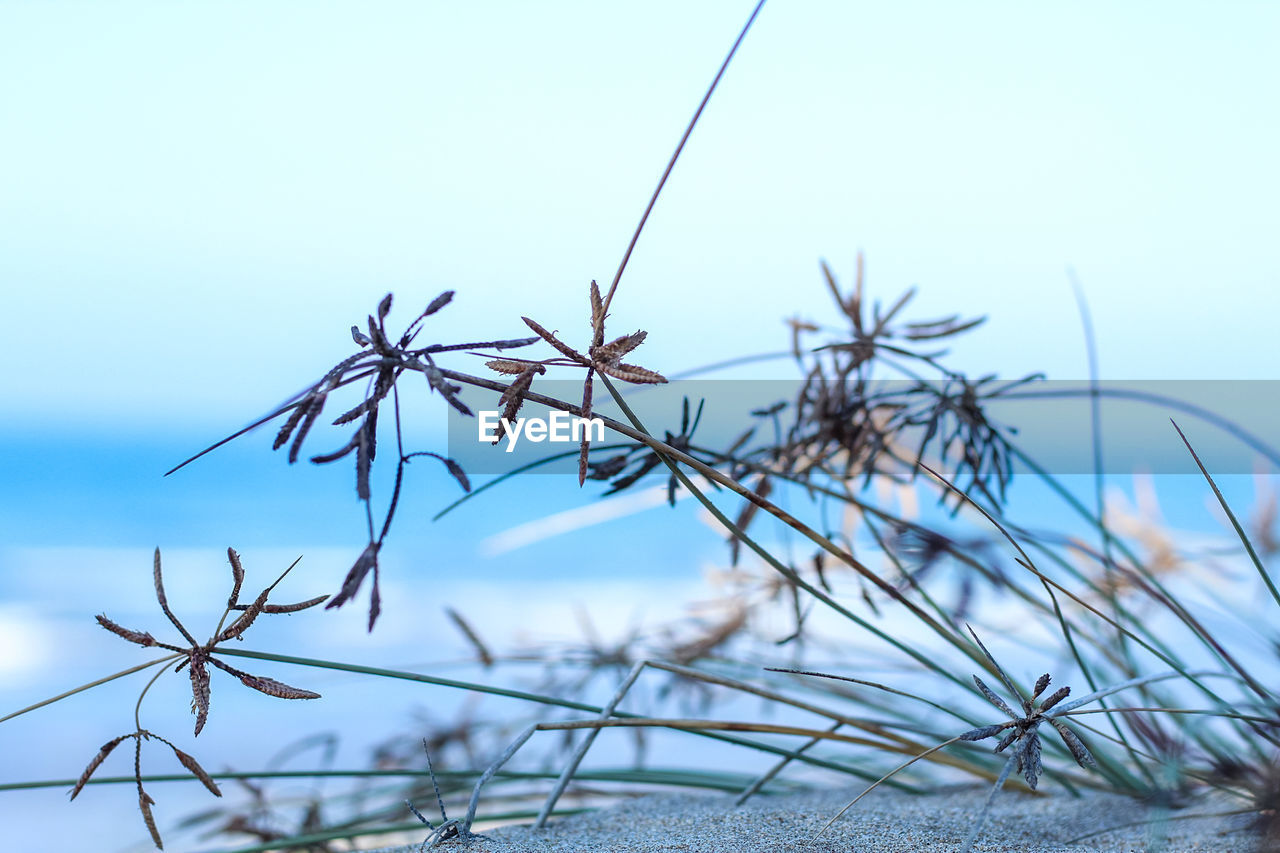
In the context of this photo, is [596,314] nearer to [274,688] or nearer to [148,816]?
[274,688]

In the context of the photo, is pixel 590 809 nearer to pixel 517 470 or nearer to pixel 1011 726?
pixel 517 470

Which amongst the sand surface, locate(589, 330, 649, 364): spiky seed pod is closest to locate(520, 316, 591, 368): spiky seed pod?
locate(589, 330, 649, 364): spiky seed pod

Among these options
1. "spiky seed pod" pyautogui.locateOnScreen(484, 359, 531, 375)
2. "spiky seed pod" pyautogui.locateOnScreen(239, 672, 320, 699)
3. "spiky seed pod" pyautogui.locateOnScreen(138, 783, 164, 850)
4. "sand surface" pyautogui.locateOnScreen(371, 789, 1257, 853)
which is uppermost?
"spiky seed pod" pyautogui.locateOnScreen(484, 359, 531, 375)

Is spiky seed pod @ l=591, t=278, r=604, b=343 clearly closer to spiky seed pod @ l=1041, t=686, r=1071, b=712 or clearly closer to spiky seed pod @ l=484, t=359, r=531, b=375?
spiky seed pod @ l=484, t=359, r=531, b=375

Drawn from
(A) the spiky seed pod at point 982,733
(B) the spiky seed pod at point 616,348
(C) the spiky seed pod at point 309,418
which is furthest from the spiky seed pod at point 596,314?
(A) the spiky seed pod at point 982,733

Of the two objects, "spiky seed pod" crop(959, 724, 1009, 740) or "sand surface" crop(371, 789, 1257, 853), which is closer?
"spiky seed pod" crop(959, 724, 1009, 740)

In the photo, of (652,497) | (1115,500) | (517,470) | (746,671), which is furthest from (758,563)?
(517,470)

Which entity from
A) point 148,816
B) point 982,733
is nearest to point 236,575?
point 148,816

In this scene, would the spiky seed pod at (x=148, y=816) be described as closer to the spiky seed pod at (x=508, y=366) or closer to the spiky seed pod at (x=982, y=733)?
the spiky seed pod at (x=508, y=366)

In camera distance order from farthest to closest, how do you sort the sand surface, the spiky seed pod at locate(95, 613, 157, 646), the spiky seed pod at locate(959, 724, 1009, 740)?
the sand surface, the spiky seed pod at locate(95, 613, 157, 646), the spiky seed pod at locate(959, 724, 1009, 740)
